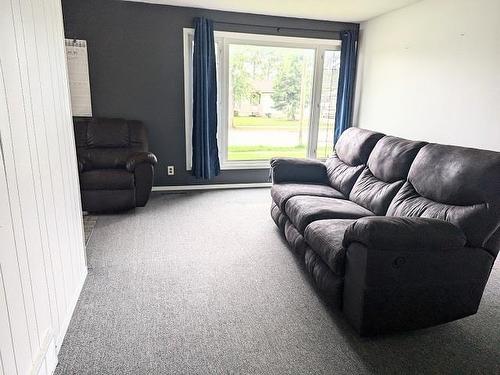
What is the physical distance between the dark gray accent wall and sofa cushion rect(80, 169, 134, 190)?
91 cm

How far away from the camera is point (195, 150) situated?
4.57 m

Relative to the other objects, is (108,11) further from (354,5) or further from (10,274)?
(10,274)

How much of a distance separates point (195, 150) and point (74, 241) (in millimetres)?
2516

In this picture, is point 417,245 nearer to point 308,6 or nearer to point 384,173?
point 384,173

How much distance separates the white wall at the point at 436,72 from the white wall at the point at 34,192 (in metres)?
3.33

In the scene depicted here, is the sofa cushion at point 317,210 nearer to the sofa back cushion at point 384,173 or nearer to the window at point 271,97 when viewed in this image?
the sofa back cushion at point 384,173

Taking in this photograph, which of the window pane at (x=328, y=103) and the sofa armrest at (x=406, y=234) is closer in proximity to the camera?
the sofa armrest at (x=406, y=234)

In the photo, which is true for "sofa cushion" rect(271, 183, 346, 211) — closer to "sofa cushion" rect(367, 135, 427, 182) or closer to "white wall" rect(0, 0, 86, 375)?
"sofa cushion" rect(367, 135, 427, 182)

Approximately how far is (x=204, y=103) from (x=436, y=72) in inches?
103

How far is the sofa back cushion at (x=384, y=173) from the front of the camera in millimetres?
2635

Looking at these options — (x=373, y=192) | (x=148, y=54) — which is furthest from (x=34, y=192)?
(x=148, y=54)

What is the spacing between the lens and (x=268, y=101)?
4.89m

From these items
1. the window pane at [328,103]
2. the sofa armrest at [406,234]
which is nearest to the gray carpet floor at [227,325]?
the sofa armrest at [406,234]

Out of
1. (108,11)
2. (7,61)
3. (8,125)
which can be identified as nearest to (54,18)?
(7,61)
